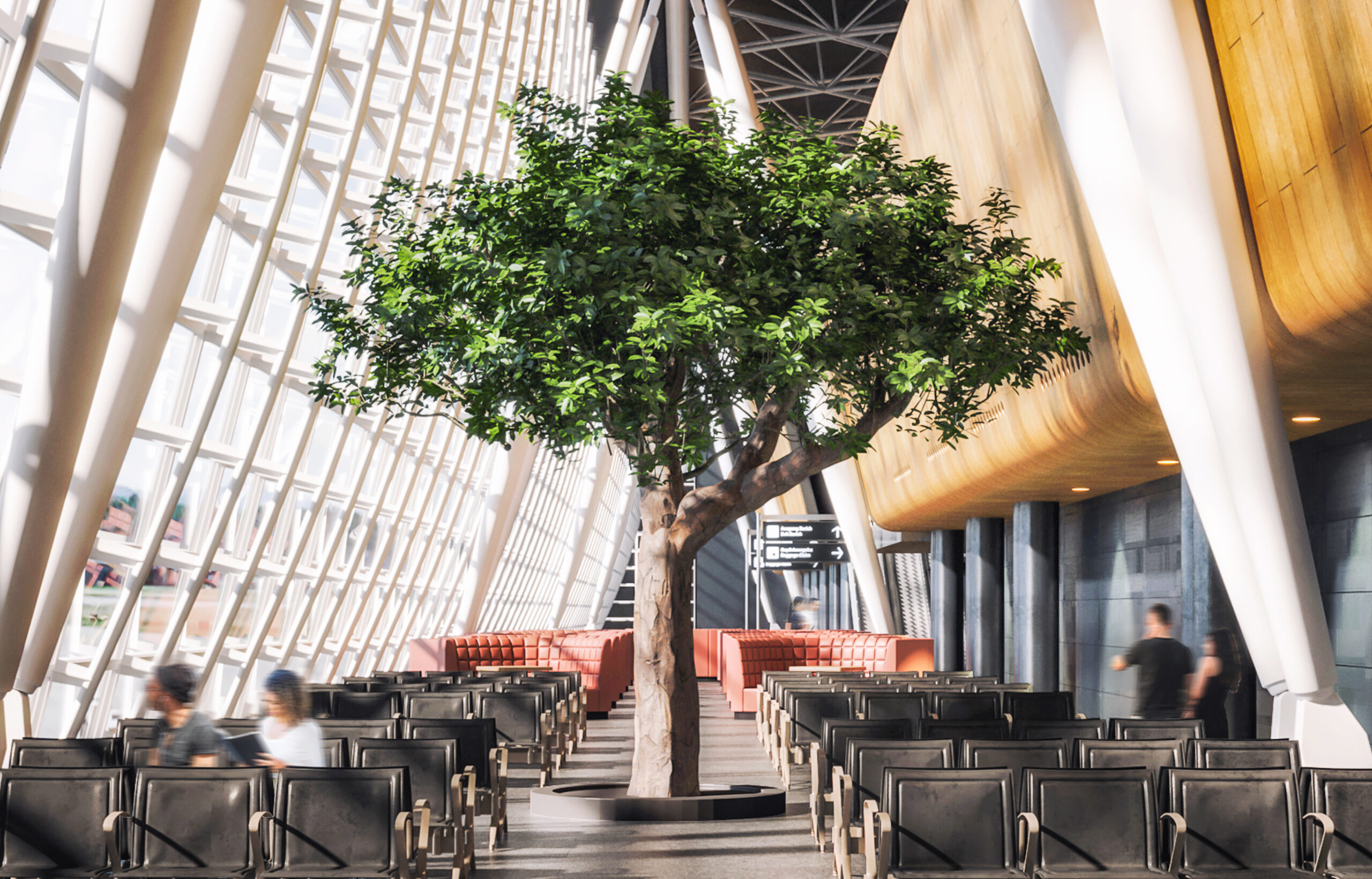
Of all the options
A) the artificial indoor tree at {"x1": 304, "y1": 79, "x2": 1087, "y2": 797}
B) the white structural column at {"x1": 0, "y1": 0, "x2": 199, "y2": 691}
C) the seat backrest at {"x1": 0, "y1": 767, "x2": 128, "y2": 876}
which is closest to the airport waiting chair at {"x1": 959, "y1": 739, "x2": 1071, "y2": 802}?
the artificial indoor tree at {"x1": 304, "y1": 79, "x2": 1087, "y2": 797}

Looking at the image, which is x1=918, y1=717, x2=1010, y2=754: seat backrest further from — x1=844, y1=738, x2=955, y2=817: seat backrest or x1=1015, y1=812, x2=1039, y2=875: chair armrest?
x1=1015, y1=812, x2=1039, y2=875: chair armrest

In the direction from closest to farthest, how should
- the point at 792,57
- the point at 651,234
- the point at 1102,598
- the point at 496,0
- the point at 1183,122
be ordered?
the point at 1183,122 → the point at 651,234 → the point at 496,0 → the point at 1102,598 → the point at 792,57

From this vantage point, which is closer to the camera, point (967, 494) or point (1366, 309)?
point (1366, 309)

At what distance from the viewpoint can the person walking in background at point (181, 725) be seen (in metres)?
7.46

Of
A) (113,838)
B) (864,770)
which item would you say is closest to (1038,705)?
(864,770)

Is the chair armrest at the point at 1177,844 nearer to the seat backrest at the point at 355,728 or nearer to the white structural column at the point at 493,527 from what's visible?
the seat backrest at the point at 355,728

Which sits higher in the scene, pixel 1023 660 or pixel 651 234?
pixel 651 234

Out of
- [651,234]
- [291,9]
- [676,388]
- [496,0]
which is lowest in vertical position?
[676,388]

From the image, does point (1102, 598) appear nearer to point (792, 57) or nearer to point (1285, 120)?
point (1285, 120)

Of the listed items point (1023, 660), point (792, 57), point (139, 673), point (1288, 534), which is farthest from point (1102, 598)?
point (792, 57)

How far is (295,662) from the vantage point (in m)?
18.5

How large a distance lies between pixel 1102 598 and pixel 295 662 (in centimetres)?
1190

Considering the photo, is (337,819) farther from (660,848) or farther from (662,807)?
(662,807)

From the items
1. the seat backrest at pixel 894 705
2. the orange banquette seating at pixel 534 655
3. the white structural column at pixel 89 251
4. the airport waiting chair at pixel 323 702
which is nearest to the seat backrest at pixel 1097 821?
the seat backrest at pixel 894 705
